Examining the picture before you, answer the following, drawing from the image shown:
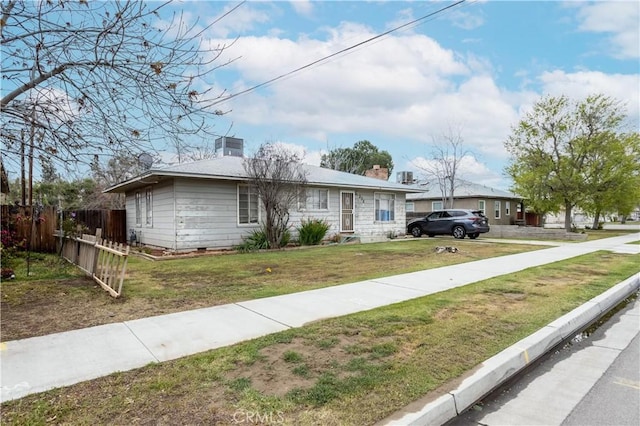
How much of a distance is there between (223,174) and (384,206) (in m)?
9.65

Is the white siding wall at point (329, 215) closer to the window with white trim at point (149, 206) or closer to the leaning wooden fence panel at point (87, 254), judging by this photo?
the window with white trim at point (149, 206)

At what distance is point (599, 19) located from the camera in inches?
378

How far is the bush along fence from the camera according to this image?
20.8 feet

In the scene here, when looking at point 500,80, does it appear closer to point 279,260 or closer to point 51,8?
point 279,260

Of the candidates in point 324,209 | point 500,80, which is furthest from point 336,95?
point 500,80

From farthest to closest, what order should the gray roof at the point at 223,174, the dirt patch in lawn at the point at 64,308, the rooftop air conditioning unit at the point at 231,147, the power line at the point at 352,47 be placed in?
the rooftop air conditioning unit at the point at 231,147 < the gray roof at the point at 223,174 < the power line at the point at 352,47 < the dirt patch in lawn at the point at 64,308

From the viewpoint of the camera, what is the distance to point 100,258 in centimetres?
740

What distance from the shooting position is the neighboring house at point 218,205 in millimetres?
13062

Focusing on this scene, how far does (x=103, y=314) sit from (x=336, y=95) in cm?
1593

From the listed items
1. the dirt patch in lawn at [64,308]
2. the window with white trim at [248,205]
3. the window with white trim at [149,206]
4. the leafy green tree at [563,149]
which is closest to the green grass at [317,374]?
the dirt patch in lawn at [64,308]

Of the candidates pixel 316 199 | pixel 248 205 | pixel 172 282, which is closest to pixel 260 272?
pixel 172 282

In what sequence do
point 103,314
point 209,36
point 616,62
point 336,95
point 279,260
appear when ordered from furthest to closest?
point 336,95 < point 616,62 < point 279,260 < point 103,314 < point 209,36

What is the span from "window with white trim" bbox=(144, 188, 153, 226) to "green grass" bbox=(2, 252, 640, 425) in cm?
1259

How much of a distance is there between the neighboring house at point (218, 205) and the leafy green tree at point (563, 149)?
11.3m
